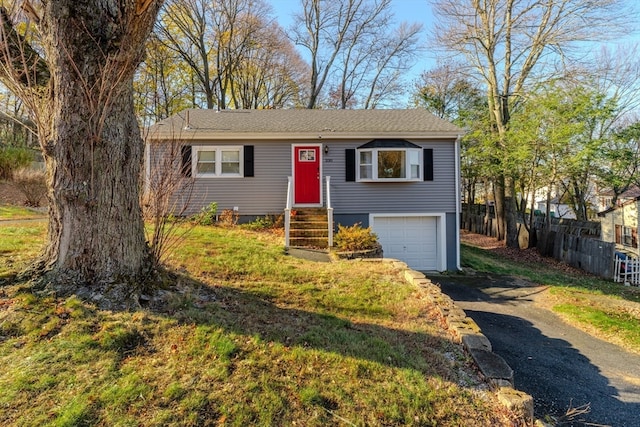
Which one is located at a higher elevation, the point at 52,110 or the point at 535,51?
the point at 535,51

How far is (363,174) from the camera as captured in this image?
11.0m

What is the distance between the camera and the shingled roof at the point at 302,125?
35.1 ft

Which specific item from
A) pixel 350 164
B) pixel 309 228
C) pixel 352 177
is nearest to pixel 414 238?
pixel 352 177

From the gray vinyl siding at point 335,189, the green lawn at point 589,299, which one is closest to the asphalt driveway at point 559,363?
the green lawn at point 589,299

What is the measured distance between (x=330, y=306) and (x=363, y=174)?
726cm

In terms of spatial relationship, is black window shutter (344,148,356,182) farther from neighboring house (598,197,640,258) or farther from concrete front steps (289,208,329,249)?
neighboring house (598,197,640,258)

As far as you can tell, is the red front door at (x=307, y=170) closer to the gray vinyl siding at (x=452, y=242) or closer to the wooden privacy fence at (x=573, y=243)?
the gray vinyl siding at (x=452, y=242)

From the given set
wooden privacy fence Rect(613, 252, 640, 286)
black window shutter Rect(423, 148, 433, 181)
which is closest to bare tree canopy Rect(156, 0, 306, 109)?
black window shutter Rect(423, 148, 433, 181)

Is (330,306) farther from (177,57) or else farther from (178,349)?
(177,57)

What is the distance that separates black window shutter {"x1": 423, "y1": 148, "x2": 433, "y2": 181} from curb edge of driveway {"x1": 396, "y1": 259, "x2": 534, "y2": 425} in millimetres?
6580

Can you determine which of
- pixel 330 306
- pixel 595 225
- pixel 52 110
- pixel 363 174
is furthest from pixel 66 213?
pixel 595 225

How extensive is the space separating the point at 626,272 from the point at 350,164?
9.52 metres

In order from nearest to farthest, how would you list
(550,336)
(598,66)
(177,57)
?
(550,336) → (598,66) → (177,57)

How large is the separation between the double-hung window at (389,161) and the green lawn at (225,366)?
23.7 feet
